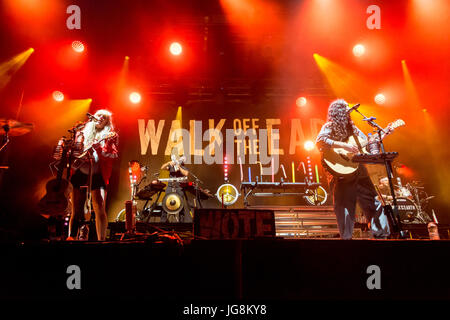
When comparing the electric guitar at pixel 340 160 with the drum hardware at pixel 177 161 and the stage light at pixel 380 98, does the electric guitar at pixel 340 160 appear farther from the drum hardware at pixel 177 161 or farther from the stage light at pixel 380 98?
the stage light at pixel 380 98

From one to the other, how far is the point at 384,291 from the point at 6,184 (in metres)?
9.07

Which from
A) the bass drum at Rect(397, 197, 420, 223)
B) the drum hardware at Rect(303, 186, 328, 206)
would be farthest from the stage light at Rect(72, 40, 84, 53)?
the bass drum at Rect(397, 197, 420, 223)

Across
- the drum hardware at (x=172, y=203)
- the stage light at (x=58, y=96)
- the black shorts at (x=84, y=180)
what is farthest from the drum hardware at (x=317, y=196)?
the stage light at (x=58, y=96)

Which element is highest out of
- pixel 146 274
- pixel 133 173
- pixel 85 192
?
pixel 133 173

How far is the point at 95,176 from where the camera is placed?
13.7 feet

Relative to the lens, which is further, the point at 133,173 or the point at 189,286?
the point at 133,173

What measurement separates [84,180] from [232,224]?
99.1 inches

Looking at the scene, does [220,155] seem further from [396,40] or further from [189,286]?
[189,286]

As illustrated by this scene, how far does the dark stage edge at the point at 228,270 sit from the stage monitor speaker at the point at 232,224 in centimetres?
51

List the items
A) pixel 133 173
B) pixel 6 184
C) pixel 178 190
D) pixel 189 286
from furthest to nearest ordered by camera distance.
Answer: pixel 133 173
pixel 178 190
pixel 6 184
pixel 189 286

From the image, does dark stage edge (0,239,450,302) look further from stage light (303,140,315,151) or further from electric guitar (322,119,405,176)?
stage light (303,140,315,151)

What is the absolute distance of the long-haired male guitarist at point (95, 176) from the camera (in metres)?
4.03

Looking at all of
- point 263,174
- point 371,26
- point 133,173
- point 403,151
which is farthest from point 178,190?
point 403,151

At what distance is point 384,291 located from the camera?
81.0 inches
